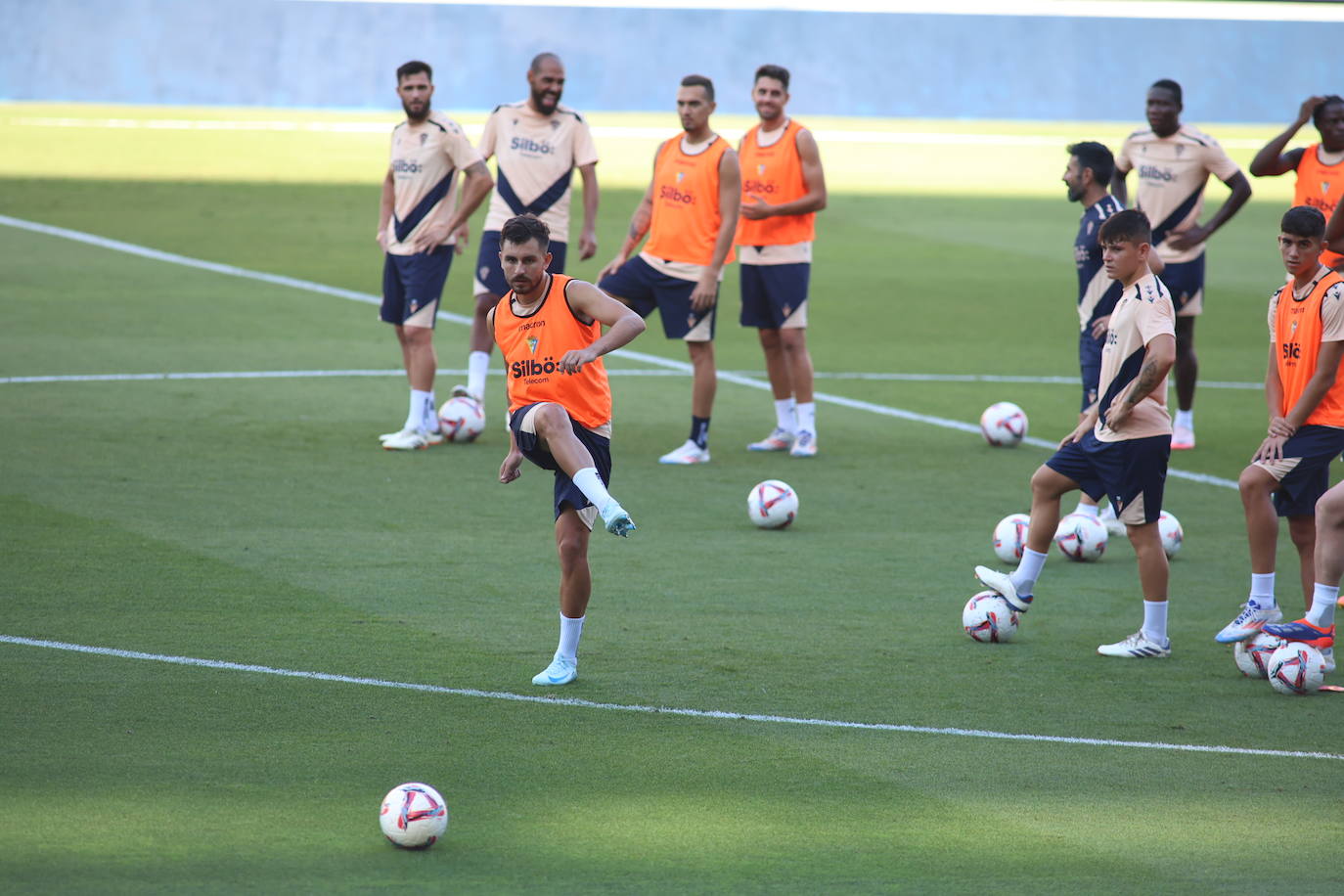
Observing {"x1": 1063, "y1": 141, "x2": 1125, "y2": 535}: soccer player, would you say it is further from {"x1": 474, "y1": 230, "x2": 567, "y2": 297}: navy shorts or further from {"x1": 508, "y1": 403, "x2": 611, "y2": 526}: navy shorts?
{"x1": 474, "y1": 230, "x2": 567, "y2": 297}: navy shorts

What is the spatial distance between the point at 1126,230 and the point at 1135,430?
2.94 feet

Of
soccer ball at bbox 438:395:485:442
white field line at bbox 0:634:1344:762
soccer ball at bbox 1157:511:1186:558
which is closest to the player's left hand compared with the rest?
soccer ball at bbox 438:395:485:442

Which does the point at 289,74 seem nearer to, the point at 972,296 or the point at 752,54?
the point at 752,54

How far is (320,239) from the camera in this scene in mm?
23062

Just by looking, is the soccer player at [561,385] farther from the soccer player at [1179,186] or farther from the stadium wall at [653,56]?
the stadium wall at [653,56]

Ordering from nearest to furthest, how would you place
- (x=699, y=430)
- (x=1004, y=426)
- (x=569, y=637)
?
1. (x=569, y=637)
2. (x=699, y=430)
3. (x=1004, y=426)

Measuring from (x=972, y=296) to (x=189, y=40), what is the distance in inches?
1048

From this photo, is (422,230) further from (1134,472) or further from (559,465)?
(1134,472)

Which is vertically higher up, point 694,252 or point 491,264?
point 694,252

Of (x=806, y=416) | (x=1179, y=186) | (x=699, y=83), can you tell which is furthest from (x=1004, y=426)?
(x=699, y=83)

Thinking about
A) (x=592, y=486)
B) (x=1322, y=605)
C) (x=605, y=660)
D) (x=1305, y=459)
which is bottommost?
(x=605, y=660)

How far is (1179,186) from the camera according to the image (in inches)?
496

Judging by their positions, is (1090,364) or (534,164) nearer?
(1090,364)

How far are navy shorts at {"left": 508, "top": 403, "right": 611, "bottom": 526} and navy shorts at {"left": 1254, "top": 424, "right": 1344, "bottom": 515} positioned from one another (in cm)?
307
